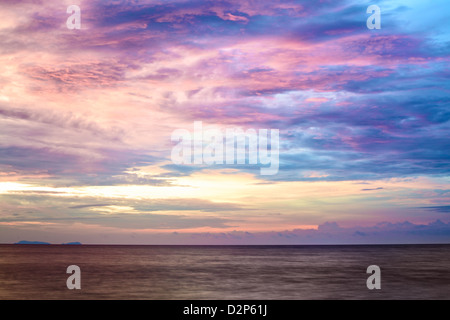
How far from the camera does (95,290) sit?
4212 cm
